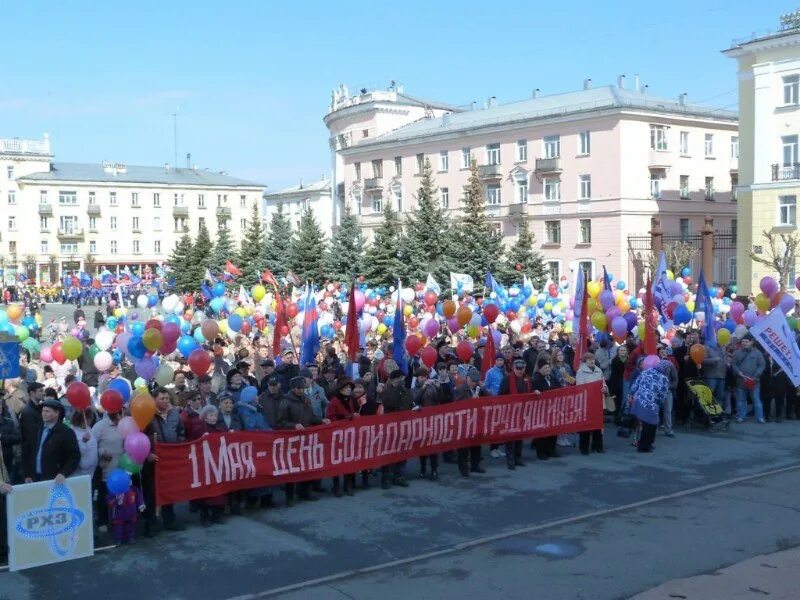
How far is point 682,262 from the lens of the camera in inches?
1582

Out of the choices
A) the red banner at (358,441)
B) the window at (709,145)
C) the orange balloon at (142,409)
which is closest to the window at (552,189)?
the window at (709,145)

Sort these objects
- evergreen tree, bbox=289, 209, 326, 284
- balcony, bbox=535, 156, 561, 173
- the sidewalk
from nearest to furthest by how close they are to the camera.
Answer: the sidewalk
evergreen tree, bbox=289, 209, 326, 284
balcony, bbox=535, 156, 561, 173

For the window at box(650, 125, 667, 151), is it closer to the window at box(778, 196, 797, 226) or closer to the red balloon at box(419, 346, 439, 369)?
the window at box(778, 196, 797, 226)

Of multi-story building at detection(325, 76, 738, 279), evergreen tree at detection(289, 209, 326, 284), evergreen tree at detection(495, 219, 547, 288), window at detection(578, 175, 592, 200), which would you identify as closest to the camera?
evergreen tree at detection(495, 219, 547, 288)

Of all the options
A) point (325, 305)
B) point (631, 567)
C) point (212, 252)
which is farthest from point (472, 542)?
point (212, 252)

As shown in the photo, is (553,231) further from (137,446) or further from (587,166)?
(137,446)

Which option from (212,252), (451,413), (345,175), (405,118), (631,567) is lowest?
(631,567)

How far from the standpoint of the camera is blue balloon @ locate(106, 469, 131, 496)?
9.09 meters

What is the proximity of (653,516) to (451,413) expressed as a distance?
305cm

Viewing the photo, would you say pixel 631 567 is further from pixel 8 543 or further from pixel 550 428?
pixel 8 543

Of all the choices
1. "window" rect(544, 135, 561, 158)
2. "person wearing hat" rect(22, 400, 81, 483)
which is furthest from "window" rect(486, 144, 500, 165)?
"person wearing hat" rect(22, 400, 81, 483)

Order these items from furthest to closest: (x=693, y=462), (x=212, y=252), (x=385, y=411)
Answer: (x=212, y=252) < (x=693, y=462) < (x=385, y=411)

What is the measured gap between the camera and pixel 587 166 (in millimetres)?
49281

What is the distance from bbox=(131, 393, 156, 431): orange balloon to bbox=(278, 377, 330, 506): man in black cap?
1907mm
